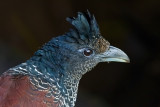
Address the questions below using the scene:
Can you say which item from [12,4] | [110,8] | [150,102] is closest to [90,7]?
[110,8]

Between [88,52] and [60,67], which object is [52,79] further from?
[88,52]

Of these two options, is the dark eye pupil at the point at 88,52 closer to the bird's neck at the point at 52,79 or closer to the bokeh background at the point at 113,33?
the bird's neck at the point at 52,79

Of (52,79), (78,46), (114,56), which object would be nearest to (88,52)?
(78,46)

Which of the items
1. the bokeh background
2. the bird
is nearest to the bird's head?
the bird

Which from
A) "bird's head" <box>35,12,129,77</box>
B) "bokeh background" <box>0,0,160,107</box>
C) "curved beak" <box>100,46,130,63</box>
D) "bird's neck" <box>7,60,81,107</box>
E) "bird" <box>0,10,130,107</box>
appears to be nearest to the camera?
"bird" <box>0,10,130,107</box>

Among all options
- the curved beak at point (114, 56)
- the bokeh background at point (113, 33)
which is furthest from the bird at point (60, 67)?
the bokeh background at point (113, 33)

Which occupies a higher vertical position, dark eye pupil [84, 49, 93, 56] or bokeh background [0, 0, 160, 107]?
bokeh background [0, 0, 160, 107]

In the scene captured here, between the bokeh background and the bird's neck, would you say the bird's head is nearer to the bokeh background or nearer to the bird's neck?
the bird's neck
